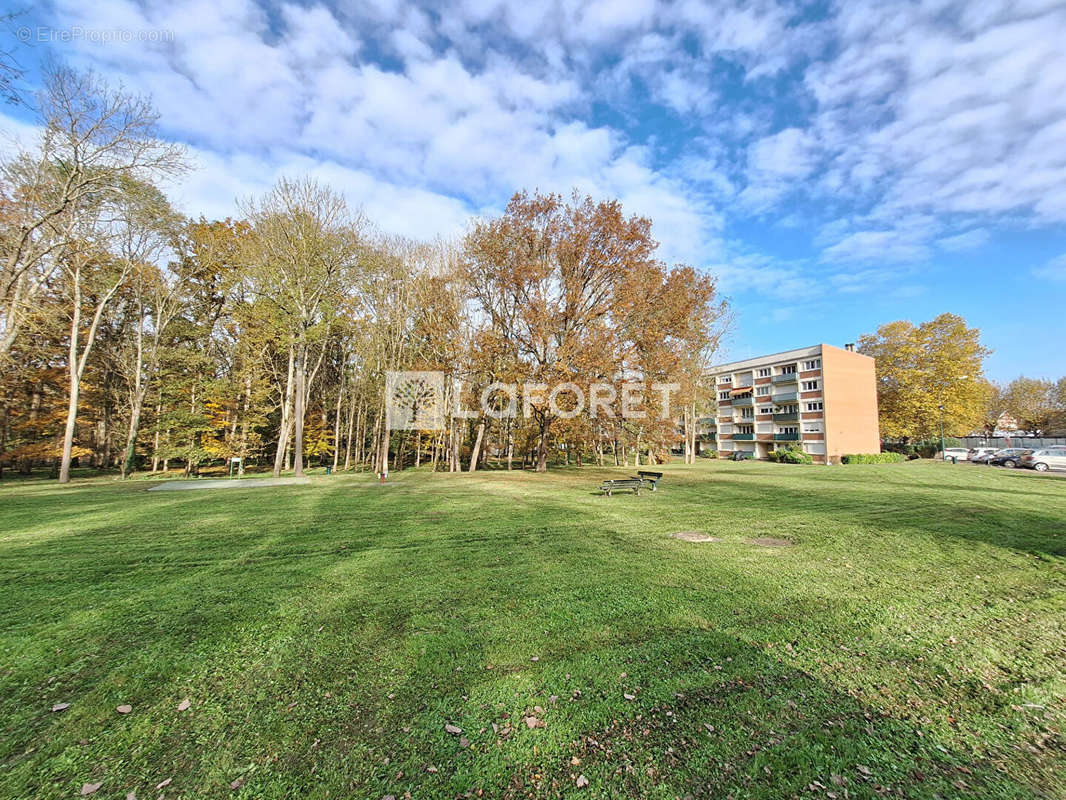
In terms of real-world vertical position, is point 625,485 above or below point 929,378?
below

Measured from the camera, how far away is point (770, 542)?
24.6ft

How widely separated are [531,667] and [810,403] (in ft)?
168

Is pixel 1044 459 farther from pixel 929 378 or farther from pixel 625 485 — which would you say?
pixel 625 485

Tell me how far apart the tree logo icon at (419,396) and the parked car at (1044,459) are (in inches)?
1467

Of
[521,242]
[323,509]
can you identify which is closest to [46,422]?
[323,509]

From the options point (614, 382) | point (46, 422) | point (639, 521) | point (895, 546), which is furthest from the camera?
point (46, 422)

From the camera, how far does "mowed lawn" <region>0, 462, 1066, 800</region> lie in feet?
8.14

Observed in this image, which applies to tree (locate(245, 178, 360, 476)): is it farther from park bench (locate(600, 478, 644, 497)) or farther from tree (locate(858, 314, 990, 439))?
tree (locate(858, 314, 990, 439))

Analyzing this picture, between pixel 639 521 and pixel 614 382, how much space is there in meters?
11.0

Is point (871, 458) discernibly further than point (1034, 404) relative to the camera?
No

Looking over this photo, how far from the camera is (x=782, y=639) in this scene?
158 inches

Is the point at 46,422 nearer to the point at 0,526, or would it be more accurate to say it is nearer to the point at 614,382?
the point at 0,526

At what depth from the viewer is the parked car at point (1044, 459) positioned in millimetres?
26164

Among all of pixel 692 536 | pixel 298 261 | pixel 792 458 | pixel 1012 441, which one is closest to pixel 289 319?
pixel 298 261
